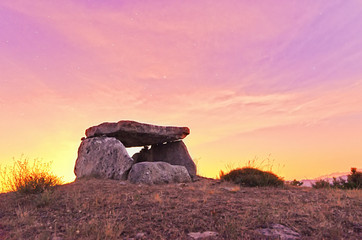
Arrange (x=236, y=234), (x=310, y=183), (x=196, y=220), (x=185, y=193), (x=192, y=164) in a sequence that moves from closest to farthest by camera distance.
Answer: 1. (x=236, y=234)
2. (x=196, y=220)
3. (x=185, y=193)
4. (x=310, y=183)
5. (x=192, y=164)

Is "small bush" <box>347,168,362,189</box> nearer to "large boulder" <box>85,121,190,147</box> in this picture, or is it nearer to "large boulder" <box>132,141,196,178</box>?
"large boulder" <box>132,141,196,178</box>

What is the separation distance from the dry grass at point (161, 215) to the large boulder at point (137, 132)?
4.98 meters

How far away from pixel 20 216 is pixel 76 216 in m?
1.35

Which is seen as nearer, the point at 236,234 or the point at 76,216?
the point at 236,234

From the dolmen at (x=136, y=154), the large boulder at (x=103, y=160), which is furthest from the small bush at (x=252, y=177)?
the large boulder at (x=103, y=160)

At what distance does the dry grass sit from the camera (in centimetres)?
504

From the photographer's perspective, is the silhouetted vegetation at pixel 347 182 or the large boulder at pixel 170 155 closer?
the silhouetted vegetation at pixel 347 182

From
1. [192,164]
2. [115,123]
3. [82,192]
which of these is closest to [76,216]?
[82,192]

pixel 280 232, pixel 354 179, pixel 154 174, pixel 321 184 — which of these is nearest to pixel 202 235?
pixel 280 232

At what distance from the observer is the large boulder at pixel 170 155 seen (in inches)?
574

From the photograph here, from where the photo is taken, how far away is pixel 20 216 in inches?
253

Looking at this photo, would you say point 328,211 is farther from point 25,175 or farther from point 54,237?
point 25,175

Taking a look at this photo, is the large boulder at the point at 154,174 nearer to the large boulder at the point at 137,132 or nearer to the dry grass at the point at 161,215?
the dry grass at the point at 161,215

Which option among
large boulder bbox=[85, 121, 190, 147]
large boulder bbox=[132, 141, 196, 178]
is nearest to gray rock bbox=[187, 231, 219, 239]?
large boulder bbox=[85, 121, 190, 147]
